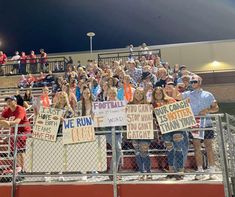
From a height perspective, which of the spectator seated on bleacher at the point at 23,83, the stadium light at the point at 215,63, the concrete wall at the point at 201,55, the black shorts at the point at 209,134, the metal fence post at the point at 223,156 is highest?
the concrete wall at the point at 201,55

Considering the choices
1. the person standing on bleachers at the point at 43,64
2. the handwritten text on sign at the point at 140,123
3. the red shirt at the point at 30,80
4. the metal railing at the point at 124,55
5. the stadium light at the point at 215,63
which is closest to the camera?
the handwritten text on sign at the point at 140,123

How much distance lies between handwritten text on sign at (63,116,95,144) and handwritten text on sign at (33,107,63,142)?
215 mm

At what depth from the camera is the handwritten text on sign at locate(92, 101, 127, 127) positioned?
7.56m

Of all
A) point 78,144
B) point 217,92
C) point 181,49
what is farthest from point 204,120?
point 181,49

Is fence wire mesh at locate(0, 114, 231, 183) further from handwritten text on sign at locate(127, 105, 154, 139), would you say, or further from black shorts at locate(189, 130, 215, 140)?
handwritten text on sign at locate(127, 105, 154, 139)

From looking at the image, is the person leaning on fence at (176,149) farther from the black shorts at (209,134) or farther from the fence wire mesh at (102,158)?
the black shorts at (209,134)

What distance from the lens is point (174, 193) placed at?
6.92 m

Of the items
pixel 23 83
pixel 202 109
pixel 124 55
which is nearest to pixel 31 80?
pixel 23 83

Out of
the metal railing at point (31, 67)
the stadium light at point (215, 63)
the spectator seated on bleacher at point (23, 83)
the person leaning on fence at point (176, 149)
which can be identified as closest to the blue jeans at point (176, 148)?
the person leaning on fence at point (176, 149)

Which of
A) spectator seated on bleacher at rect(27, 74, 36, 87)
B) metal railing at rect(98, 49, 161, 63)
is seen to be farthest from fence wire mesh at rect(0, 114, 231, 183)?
metal railing at rect(98, 49, 161, 63)

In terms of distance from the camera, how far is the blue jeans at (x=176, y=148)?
23.5 ft

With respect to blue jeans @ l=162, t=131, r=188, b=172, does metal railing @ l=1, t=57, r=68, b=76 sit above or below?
above

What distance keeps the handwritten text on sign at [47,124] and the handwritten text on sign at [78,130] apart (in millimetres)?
215

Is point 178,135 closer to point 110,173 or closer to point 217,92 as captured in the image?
point 110,173
